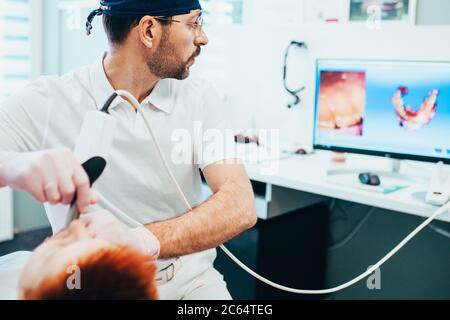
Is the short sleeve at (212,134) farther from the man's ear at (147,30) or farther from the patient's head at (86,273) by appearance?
the patient's head at (86,273)

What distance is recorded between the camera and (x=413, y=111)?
5.23 feet

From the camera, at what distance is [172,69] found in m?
1.20

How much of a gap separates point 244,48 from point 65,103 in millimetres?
1468

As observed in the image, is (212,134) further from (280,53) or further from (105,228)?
(280,53)

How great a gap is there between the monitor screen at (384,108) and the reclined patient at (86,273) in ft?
4.32

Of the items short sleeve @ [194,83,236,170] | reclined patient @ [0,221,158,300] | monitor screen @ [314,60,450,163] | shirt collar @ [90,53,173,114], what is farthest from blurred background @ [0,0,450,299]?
reclined patient @ [0,221,158,300]

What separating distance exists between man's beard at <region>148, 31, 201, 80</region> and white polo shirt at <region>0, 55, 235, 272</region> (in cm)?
5

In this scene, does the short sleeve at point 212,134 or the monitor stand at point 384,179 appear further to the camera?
the monitor stand at point 384,179

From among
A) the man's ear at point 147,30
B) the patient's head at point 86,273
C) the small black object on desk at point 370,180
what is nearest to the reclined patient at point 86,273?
the patient's head at point 86,273

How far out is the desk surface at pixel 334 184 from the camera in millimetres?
1431

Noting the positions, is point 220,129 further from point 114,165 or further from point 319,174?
point 319,174

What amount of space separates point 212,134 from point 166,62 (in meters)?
0.22

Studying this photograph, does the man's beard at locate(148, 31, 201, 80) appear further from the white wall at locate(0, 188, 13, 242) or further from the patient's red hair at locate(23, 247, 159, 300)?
the white wall at locate(0, 188, 13, 242)

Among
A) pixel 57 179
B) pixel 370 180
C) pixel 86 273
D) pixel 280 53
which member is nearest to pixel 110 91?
pixel 57 179
